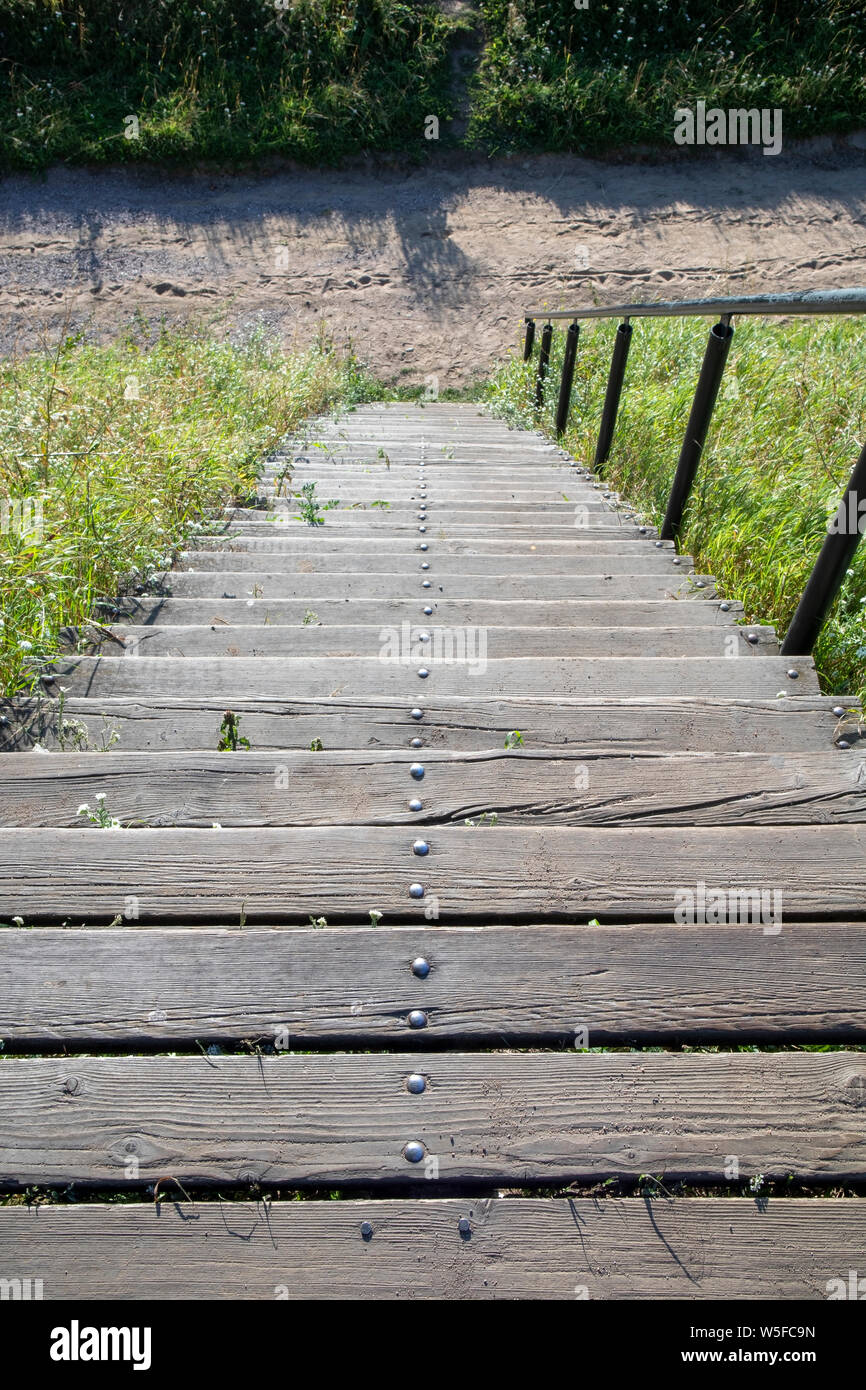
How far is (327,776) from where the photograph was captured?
5.51ft

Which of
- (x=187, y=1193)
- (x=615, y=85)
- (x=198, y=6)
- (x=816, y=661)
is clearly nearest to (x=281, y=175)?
(x=198, y=6)

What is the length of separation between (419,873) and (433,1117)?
427 mm

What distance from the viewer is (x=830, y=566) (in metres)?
2.23

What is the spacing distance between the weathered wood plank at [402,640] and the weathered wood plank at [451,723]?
1.54 feet

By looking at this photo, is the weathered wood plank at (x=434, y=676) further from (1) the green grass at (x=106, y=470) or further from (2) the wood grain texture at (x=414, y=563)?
(2) the wood grain texture at (x=414, y=563)

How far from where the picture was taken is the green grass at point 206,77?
1180 centimetres

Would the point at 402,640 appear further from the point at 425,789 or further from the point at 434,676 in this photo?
→ the point at 425,789

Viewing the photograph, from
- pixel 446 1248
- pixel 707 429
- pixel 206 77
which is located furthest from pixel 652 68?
pixel 446 1248

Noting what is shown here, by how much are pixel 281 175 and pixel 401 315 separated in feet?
10.1

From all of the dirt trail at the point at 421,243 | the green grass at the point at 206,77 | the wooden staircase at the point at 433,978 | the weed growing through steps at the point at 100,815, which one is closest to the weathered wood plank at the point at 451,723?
the wooden staircase at the point at 433,978

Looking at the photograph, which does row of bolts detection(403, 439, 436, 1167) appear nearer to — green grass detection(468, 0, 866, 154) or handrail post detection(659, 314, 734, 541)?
handrail post detection(659, 314, 734, 541)

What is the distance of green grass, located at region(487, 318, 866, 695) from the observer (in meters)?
3.01
